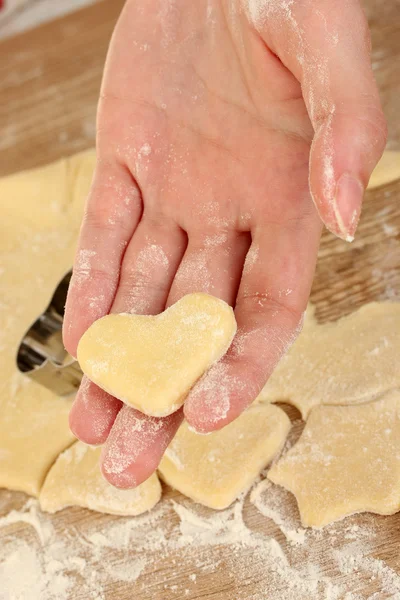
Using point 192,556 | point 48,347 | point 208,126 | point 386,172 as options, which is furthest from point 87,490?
point 386,172

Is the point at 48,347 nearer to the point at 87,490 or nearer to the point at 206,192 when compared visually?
the point at 87,490

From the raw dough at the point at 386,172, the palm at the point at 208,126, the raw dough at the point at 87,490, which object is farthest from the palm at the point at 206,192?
the raw dough at the point at 386,172

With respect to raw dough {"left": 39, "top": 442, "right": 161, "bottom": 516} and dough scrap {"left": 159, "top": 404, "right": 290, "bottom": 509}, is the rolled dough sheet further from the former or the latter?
dough scrap {"left": 159, "top": 404, "right": 290, "bottom": 509}

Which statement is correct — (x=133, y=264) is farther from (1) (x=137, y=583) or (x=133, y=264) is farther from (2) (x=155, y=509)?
(1) (x=137, y=583)

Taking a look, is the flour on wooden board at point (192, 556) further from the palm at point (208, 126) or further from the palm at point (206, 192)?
the palm at point (208, 126)

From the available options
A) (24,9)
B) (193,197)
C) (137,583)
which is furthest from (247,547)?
(24,9)

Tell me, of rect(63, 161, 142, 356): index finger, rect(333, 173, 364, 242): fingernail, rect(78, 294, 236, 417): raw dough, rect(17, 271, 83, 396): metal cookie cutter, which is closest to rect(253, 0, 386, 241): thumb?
rect(333, 173, 364, 242): fingernail

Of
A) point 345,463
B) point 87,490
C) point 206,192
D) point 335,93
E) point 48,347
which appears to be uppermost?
point 335,93
